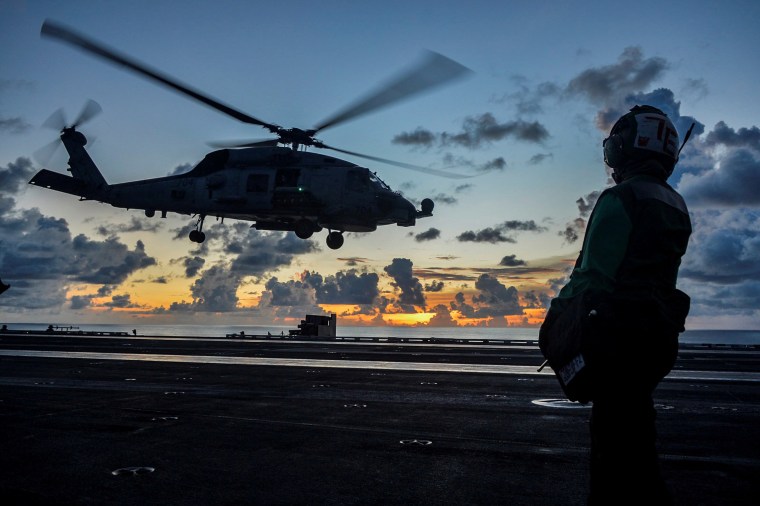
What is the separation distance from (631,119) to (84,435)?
703cm

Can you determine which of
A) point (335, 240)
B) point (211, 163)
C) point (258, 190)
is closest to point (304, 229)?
point (335, 240)

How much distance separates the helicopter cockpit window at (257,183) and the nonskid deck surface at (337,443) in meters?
16.9

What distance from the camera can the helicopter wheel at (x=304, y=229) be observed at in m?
29.7

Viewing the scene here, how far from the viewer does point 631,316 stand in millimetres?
3029

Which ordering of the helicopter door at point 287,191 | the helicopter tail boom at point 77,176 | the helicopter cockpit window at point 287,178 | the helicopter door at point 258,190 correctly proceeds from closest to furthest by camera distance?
the helicopter door at point 287,191
the helicopter cockpit window at point 287,178
the helicopter door at point 258,190
the helicopter tail boom at point 77,176

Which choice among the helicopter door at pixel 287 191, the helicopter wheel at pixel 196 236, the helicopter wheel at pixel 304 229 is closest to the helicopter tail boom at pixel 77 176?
the helicopter wheel at pixel 196 236

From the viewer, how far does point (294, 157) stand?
1136 inches

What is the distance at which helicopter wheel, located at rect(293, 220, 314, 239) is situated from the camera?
29688 mm

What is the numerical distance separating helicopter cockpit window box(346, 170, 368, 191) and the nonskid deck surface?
16.3 meters

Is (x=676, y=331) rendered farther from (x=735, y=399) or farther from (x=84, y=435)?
(x=735, y=399)

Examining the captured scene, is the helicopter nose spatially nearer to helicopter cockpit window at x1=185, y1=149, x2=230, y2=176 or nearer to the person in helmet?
helicopter cockpit window at x1=185, y1=149, x2=230, y2=176

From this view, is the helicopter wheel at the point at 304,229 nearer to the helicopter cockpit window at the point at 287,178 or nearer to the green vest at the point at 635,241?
the helicopter cockpit window at the point at 287,178

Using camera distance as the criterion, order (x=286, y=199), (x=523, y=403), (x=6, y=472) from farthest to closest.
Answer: (x=286, y=199), (x=523, y=403), (x=6, y=472)

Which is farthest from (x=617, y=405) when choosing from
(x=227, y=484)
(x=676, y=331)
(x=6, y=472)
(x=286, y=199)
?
(x=286, y=199)
